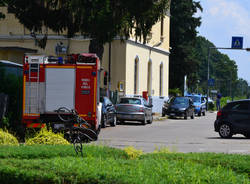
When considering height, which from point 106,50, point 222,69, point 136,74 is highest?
point 222,69

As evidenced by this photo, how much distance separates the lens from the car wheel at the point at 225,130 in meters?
25.1

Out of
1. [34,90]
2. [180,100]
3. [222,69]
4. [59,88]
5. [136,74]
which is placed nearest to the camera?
[34,90]

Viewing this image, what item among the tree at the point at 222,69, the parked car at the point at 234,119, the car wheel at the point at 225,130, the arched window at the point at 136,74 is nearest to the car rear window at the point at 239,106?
the parked car at the point at 234,119

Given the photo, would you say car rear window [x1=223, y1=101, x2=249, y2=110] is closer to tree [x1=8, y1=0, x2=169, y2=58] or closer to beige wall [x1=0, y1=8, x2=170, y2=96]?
tree [x1=8, y1=0, x2=169, y2=58]

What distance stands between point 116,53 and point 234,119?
23.6 meters

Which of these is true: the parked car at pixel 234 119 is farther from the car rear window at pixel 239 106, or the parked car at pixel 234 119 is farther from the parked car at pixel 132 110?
the parked car at pixel 132 110

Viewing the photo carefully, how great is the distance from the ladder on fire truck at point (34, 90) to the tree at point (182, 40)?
50.5 meters

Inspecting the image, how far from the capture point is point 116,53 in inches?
1866

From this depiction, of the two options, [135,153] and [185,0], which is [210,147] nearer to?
[135,153]

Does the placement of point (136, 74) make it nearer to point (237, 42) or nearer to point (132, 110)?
point (237, 42)

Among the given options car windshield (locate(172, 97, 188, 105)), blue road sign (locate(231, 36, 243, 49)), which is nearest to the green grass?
car windshield (locate(172, 97, 188, 105))

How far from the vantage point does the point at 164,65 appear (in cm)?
5978

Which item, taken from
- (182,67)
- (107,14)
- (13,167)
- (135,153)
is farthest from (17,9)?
Result: (182,67)

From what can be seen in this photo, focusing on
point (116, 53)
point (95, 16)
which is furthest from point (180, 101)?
point (95, 16)
